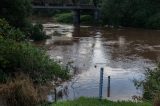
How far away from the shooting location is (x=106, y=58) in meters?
33.9

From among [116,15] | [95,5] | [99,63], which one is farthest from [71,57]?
[95,5]

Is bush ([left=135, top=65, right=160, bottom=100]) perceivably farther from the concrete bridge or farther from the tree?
the concrete bridge

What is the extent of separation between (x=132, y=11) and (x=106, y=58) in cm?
3345

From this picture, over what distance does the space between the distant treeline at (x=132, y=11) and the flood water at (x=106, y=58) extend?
8823 millimetres

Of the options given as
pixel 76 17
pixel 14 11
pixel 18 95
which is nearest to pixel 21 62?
pixel 18 95

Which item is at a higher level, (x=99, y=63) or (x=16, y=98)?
(x=16, y=98)

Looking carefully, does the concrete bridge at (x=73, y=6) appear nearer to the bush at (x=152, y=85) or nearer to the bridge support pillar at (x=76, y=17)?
the bridge support pillar at (x=76, y=17)

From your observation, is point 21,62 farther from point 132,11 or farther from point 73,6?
point 73,6

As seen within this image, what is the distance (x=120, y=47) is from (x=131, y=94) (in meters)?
21.3

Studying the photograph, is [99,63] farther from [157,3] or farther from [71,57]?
[157,3]

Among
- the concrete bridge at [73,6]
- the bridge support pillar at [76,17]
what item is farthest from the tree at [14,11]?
the bridge support pillar at [76,17]

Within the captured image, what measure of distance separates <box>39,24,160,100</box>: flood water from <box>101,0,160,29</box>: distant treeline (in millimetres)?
8823

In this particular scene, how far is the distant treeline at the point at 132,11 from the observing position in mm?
64875

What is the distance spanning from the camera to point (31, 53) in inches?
749
